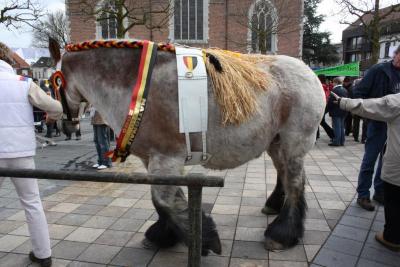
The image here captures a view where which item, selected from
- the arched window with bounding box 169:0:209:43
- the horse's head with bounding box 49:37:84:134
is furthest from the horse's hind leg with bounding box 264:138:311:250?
the arched window with bounding box 169:0:209:43

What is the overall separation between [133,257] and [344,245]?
6.24 ft

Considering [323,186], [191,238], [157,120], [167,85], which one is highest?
[167,85]

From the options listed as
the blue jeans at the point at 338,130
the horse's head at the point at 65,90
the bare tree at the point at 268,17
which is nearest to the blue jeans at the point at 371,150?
the horse's head at the point at 65,90

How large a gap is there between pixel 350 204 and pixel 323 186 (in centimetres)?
83

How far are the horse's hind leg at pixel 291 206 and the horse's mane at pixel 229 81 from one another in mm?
653

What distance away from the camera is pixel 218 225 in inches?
137

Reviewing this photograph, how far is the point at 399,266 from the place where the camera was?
2.73 meters

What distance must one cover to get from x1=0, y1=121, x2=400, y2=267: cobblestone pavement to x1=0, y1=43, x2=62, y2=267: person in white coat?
47 cm

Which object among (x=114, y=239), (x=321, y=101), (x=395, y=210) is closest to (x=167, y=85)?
(x=321, y=101)

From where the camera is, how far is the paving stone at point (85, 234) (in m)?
3.21

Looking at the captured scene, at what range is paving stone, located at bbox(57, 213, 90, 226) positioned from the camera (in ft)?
11.8

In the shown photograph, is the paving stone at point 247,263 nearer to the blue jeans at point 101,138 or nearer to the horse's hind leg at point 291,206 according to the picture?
the horse's hind leg at point 291,206

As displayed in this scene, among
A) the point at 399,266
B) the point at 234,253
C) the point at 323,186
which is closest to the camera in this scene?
the point at 399,266

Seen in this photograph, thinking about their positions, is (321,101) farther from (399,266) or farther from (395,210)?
(399,266)
